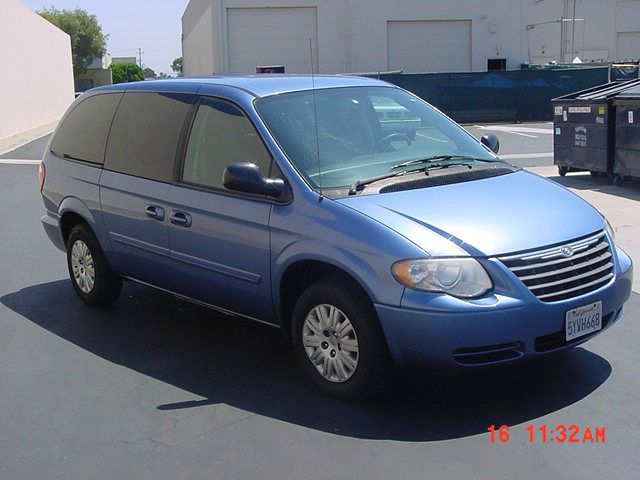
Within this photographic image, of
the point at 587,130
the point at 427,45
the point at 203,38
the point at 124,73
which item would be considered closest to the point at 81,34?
the point at 124,73

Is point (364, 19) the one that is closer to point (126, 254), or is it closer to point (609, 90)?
point (609, 90)

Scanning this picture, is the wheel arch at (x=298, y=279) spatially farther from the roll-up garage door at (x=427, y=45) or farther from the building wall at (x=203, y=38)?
the roll-up garage door at (x=427, y=45)

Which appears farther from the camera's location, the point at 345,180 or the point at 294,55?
the point at 294,55

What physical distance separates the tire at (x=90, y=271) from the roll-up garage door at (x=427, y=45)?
39717 millimetres

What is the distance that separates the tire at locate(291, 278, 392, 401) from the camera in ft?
15.3

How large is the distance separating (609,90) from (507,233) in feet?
35.0

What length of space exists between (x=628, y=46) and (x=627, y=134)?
4241 cm

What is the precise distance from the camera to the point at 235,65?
148ft

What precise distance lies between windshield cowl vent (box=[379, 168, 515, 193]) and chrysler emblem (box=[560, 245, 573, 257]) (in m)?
0.85

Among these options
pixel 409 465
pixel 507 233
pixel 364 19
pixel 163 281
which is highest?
pixel 364 19

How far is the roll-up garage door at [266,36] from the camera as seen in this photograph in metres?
44.8

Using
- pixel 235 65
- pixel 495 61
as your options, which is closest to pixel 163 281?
pixel 235 65

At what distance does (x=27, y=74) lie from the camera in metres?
32.2
